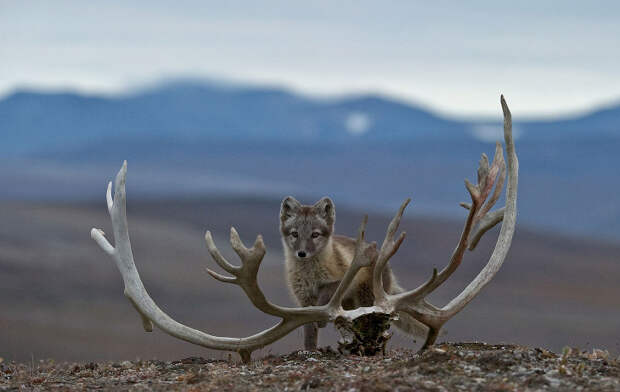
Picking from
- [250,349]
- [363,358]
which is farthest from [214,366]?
[363,358]

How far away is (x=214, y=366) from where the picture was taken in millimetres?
9523

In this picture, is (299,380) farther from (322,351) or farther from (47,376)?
(47,376)

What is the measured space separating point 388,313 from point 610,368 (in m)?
2.50

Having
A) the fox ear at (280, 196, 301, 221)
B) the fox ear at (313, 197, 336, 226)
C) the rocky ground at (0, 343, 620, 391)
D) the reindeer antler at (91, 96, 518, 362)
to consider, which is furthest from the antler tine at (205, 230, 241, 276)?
the fox ear at (313, 197, 336, 226)

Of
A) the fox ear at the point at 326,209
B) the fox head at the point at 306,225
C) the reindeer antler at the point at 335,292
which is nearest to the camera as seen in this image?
the reindeer antler at the point at 335,292

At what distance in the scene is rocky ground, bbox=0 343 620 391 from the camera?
7.56 meters

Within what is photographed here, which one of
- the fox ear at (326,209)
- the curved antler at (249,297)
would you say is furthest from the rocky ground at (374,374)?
the fox ear at (326,209)

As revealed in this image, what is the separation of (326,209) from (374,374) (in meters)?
3.29

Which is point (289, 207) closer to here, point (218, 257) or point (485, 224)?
point (218, 257)

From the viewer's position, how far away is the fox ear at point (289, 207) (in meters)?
Result: 10.9

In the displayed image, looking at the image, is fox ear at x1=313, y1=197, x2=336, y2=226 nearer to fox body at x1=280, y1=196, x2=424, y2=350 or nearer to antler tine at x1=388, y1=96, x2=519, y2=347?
fox body at x1=280, y1=196, x2=424, y2=350

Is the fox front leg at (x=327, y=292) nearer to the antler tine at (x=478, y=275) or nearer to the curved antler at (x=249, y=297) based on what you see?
the curved antler at (x=249, y=297)

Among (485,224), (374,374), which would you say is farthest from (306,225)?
(374,374)

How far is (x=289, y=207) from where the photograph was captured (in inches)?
432
